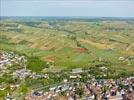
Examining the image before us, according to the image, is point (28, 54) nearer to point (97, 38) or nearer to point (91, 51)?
point (91, 51)

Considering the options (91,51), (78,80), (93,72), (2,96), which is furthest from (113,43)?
(2,96)

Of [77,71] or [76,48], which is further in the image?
[76,48]

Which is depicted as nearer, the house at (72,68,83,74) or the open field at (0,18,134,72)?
the house at (72,68,83,74)

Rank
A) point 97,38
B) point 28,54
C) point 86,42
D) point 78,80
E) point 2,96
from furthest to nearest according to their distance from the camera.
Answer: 1. point 97,38
2. point 86,42
3. point 28,54
4. point 78,80
5. point 2,96

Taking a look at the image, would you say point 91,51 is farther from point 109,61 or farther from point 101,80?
point 101,80

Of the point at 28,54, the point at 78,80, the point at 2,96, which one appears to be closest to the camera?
the point at 2,96

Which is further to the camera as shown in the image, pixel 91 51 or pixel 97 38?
pixel 97 38

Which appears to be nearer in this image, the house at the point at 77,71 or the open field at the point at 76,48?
the house at the point at 77,71

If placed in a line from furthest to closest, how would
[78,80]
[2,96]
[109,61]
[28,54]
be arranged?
1. [28,54]
2. [109,61]
3. [78,80]
4. [2,96]

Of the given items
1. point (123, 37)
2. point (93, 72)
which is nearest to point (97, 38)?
point (123, 37)
